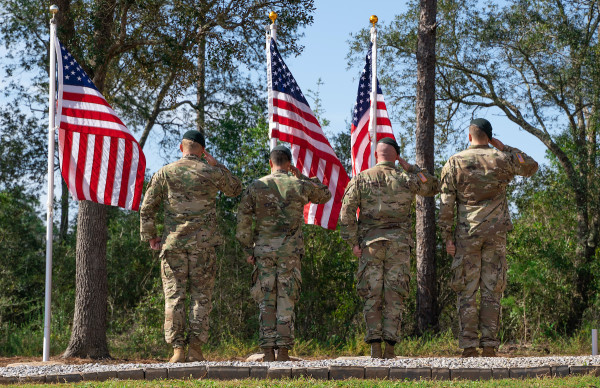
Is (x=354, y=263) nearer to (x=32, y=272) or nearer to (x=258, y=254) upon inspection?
(x=258, y=254)

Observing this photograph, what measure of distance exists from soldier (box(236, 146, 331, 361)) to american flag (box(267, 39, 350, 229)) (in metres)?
0.97

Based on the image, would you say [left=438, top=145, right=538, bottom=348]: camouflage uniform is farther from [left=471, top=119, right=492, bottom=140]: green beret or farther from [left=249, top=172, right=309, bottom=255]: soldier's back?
[left=249, top=172, right=309, bottom=255]: soldier's back

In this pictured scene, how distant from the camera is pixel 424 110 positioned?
39.2ft

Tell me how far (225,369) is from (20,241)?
36.0ft

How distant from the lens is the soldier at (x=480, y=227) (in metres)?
8.11

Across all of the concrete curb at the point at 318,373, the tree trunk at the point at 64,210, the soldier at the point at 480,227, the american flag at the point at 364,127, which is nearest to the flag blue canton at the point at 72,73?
the american flag at the point at 364,127

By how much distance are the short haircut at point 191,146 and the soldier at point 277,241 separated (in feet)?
2.68

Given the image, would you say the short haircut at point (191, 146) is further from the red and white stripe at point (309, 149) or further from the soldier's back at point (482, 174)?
the soldier's back at point (482, 174)

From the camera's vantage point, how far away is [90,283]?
1041cm

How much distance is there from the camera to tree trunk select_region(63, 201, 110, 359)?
10375 millimetres

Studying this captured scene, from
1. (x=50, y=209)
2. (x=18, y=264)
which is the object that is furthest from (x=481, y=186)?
(x=18, y=264)

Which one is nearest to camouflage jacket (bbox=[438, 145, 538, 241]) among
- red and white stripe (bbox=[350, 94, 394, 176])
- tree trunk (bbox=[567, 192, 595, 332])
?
red and white stripe (bbox=[350, 94, 394, 176])

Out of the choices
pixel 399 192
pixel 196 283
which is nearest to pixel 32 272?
pixel 196 283

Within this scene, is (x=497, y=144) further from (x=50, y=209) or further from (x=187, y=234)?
(x=50, y=209)
